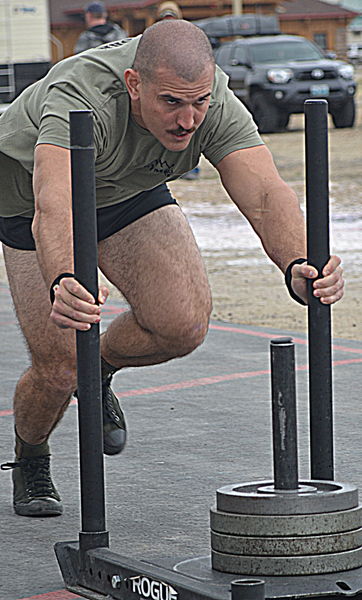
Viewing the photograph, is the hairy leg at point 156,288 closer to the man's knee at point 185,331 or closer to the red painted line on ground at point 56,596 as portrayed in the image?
the man's knee at point 185,331

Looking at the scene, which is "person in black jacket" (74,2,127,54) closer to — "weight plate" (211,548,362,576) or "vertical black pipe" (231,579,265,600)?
"weight plate" (211,548,362,576)

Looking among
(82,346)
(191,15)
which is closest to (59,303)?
(82,346)

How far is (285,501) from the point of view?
3.02 meters

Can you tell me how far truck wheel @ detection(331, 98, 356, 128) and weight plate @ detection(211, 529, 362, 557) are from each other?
20679mm

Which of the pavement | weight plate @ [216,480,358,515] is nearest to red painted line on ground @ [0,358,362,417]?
the pavement

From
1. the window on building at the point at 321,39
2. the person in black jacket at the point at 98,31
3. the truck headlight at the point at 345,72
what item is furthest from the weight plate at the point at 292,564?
the window on building at the point at 321,39

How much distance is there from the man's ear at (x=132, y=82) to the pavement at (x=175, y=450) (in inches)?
53.4

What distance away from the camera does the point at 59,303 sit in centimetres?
319

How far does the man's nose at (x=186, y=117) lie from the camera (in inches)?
138

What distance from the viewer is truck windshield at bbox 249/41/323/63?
2373 centimetres

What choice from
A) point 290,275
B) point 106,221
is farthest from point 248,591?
point 106,221

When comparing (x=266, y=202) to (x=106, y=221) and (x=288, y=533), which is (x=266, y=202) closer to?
(x=106, y=221)

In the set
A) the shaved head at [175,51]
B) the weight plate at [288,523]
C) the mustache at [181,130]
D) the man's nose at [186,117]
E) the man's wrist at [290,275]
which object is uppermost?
the shaved head at [175,51]

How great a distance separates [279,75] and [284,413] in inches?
787
